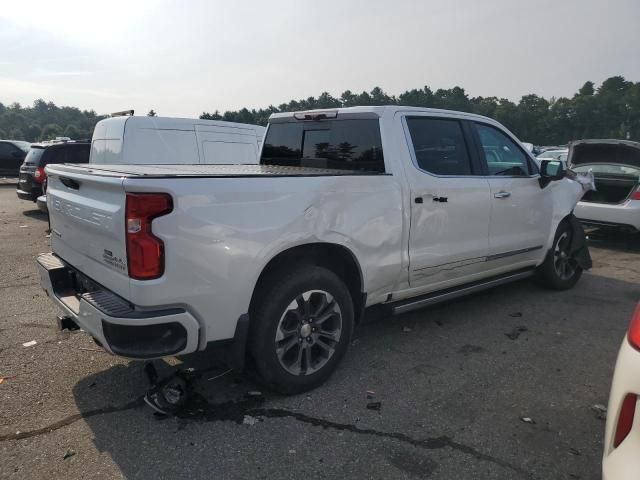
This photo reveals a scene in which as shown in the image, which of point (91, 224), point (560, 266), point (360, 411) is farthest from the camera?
point (560, 266)

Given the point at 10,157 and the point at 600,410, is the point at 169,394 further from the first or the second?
the point at 10,157

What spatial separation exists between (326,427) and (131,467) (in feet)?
3.60

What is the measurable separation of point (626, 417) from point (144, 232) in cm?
224

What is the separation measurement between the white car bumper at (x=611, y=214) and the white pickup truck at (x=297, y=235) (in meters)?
3.72

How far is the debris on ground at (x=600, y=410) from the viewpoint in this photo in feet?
10.1

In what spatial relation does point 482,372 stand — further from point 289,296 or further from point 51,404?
point 51,404

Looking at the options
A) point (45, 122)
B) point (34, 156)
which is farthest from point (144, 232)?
point (45, 122)

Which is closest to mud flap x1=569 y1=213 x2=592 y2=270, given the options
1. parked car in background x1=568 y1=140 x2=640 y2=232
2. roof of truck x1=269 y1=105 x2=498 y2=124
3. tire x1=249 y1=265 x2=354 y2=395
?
roof of truck x1=269 y1=105 x2=498 y2=124

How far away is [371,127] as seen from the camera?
3867mm

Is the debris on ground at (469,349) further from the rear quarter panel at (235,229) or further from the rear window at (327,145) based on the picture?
the rear window at (327,145)

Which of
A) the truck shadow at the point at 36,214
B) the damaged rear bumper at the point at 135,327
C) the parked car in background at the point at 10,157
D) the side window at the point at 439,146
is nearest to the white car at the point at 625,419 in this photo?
the damaged rear bumper at the point at 135,327

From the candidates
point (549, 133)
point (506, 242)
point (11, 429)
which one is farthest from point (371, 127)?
point (549, 133)

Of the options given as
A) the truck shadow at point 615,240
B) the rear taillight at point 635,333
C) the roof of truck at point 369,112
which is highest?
the roof of truck at point 369,112

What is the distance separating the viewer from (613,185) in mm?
8273
